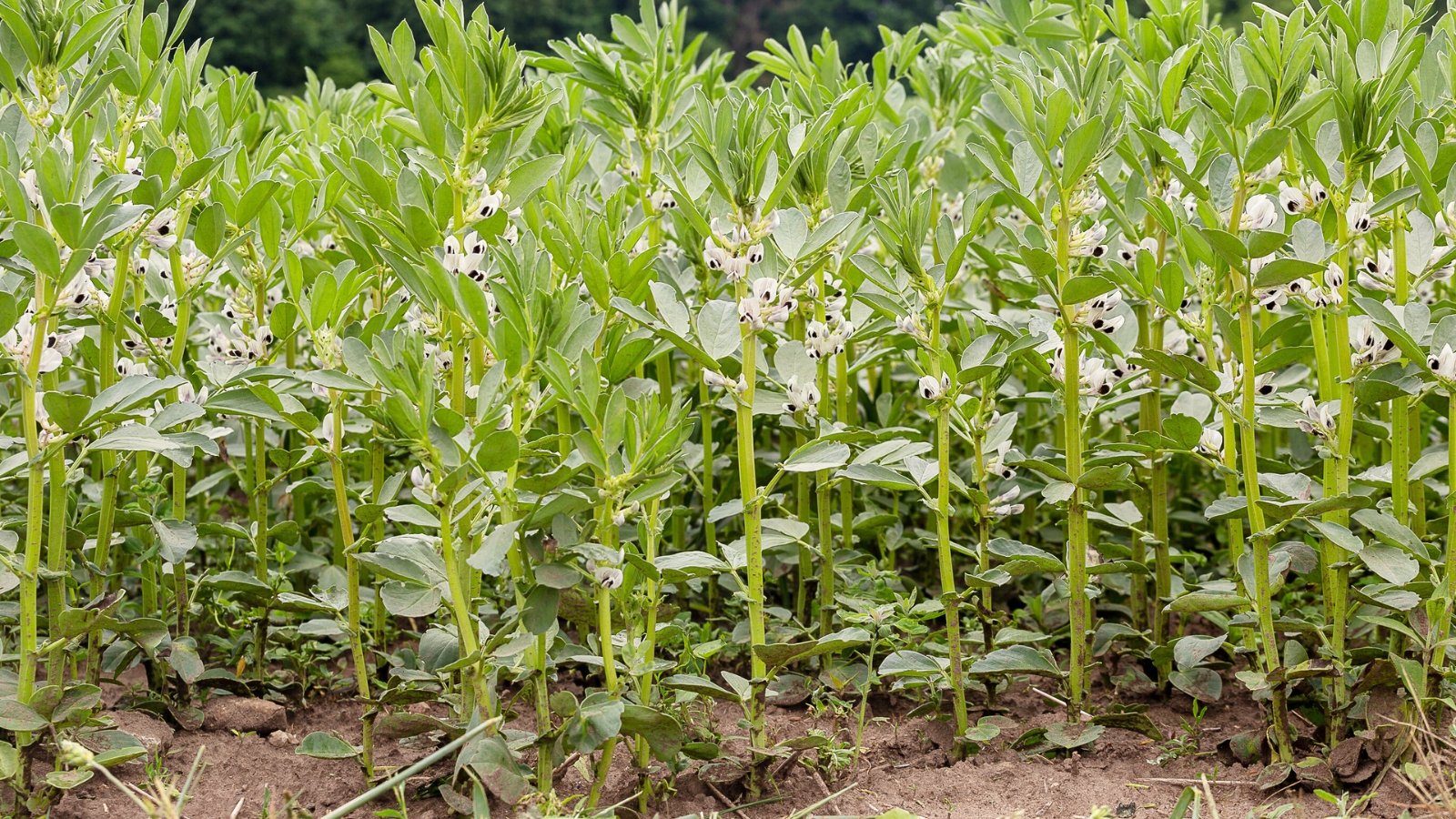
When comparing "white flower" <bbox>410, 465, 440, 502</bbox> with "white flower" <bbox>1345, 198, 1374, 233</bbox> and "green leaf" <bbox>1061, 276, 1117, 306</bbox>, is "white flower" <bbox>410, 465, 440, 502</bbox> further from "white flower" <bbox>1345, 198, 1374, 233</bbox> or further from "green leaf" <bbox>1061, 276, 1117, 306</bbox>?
"white flower" <bbox>1345, 198, 1374, 233</bbox>

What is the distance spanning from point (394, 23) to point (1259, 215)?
34350mm

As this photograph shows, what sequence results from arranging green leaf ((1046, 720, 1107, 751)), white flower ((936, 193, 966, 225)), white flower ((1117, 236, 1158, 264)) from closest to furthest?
1. green leaf ((1046, 720, 1107, 751))
2. white flower ((1117, 236, 1158, 264))
3. white flower ((936, 193, 966, 225))

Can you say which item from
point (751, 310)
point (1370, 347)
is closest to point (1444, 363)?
point (1370, 347)

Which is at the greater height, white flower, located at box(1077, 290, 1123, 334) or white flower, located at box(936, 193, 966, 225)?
white flower, located at box(936, 193, 966, 225)

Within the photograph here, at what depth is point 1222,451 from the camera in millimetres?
2359

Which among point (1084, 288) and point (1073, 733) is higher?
point (1084, 288)

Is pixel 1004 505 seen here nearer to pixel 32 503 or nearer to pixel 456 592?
pixel 456 592

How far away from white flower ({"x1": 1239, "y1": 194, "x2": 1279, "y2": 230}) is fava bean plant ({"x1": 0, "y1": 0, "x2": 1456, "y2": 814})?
0.01 meters

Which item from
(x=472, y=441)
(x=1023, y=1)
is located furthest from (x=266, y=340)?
(x=1023, y=1)

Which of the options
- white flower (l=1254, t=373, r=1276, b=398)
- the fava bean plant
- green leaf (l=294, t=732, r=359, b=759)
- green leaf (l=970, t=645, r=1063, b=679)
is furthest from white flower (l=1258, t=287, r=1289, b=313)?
green leaf (l=294, t=732, r=359, b=759)

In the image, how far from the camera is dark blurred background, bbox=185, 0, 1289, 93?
95.6 ft

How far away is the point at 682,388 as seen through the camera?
2375 mm

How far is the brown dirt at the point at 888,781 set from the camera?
2.16 metres

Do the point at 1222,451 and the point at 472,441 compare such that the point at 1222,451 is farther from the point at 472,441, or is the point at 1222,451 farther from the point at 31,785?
the point at 31,785
